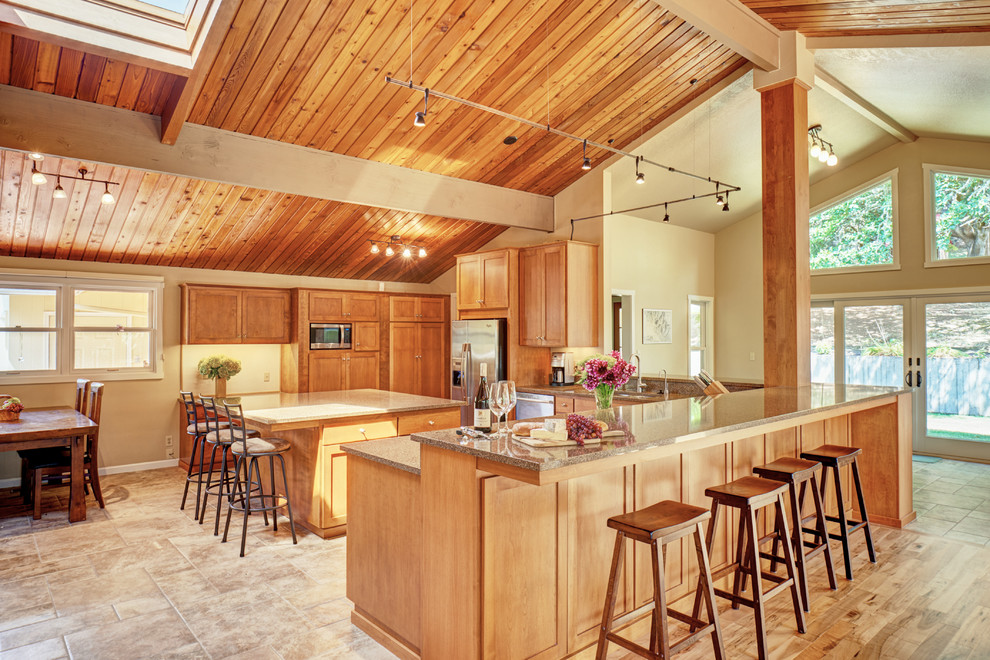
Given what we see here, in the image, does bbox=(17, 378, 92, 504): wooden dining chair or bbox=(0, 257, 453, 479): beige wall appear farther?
bbox=(0, 257, 453, 479): beige wall

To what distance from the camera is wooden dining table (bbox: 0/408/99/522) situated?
4125 mm

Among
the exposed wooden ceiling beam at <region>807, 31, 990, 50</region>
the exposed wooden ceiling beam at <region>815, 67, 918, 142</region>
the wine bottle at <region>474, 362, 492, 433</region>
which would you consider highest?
the exposed wooden ceiling beam at <region>815, 67, 918, 142</region>

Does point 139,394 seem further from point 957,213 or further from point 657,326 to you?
point 957,213

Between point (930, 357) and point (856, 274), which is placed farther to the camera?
point (856, 274)

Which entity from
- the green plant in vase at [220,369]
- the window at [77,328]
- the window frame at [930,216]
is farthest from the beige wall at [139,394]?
the window frame at [930,216]

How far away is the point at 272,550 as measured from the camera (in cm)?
378

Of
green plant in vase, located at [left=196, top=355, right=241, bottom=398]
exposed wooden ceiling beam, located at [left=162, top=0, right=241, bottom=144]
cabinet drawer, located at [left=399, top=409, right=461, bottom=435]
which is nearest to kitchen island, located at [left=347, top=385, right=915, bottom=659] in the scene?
cabinet drawer, located at [left=399, top=409, right=461, bottom=435]

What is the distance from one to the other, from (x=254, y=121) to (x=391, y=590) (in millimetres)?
3506

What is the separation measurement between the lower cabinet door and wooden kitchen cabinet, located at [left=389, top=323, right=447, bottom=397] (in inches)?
8.3

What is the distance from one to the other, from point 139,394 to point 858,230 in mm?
8802

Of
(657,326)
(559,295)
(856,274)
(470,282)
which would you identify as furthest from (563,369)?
(856,274)

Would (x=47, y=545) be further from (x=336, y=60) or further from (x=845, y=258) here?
(x=845, y=258)

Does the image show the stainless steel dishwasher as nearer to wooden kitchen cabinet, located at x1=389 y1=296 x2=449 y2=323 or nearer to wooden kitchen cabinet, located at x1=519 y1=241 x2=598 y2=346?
wooden kitchen cabinet, located at x1=519 y1=241 x2=598 y2=346

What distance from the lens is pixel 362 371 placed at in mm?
7332
